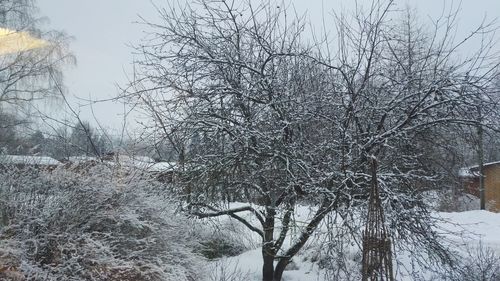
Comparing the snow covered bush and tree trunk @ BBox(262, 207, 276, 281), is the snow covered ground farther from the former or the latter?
the snow covered bush

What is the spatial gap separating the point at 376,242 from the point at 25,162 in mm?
4403

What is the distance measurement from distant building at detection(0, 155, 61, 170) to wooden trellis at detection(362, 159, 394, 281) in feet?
12.7

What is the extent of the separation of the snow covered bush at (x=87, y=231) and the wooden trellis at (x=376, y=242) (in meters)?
1.86

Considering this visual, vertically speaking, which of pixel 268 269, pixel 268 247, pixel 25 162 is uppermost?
pixel 25 162

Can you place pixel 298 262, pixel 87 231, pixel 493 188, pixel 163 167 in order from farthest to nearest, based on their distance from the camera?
pixel 493 188 → pixel 298 262 → pixel 163 167 → pixel 87 231

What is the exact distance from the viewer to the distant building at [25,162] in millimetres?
6289

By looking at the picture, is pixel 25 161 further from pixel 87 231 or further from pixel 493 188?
pixel 493 188

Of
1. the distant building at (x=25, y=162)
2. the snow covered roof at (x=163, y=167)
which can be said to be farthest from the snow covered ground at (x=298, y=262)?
the distant building at (x=25, y=162)

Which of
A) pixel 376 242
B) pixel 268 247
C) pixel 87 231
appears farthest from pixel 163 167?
pixel 376 242

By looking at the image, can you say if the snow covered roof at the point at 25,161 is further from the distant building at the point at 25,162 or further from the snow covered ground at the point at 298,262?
the snow covered ground at the point at 298,262

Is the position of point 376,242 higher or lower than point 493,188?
lower

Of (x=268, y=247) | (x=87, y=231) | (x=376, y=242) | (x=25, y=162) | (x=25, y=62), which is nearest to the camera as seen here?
(x=376, y=242)

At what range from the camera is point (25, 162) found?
6500 mm

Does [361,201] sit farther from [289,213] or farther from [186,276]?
[186,276]
